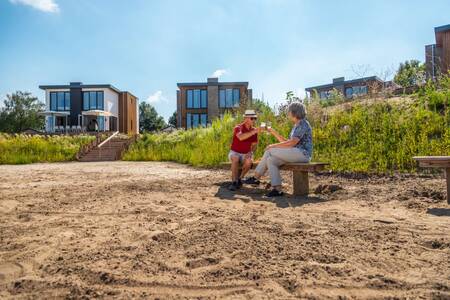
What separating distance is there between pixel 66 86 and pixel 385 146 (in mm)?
38364

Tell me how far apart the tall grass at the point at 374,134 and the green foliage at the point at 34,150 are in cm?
834

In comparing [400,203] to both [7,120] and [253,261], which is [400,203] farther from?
[7,120]

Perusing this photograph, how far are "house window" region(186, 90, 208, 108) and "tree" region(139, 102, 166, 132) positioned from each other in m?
23.7

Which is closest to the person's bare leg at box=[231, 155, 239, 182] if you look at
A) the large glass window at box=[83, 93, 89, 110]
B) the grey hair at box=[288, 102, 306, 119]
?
the grey hair at box=[288, 102, 306, 119]

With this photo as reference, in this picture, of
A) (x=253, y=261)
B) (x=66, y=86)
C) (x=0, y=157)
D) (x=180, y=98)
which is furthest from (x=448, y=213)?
(x=66, y=86)

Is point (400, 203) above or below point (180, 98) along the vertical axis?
below

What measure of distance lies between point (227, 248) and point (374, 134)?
667 centimetres

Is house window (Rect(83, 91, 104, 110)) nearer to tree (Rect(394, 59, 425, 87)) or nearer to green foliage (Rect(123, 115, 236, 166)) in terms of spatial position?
green foliage (Rect(123, 115, 236, 166))

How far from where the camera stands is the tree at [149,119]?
64.2 metres

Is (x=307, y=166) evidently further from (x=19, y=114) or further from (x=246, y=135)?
(x=19, y=114)

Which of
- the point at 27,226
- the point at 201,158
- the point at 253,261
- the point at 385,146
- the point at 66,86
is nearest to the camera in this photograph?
the point at 253,261

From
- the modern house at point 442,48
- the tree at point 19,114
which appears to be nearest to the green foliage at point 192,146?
the modern house at point 442,48

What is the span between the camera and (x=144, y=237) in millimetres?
3008

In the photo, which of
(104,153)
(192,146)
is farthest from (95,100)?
(192,146)
